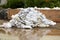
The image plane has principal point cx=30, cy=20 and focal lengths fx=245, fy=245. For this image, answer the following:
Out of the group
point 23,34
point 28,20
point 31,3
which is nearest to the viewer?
point 23,34

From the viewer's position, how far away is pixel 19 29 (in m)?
2.18

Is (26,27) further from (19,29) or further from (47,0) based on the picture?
(47,0)

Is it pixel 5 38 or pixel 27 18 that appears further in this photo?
pixel 27 18

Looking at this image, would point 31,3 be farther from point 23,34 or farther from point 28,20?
point 23,34

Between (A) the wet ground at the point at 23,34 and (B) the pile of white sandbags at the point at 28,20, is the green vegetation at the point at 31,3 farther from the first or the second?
(A) the wet ground at the point at 23,34

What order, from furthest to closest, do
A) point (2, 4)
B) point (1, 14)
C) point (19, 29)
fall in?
1. point (2, 4)
2. point (1, 14)
3. point (19, 29)

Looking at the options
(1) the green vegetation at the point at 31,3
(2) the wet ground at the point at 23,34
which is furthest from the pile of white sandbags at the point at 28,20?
(1) the green vegetation at the point at 31,3

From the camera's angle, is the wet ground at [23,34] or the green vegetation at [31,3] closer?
the wet ground at [23,34]

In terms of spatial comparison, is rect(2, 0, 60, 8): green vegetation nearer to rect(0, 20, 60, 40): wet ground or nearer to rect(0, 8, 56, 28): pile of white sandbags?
rect(0, 8, 56, 28): pile of white sandbags

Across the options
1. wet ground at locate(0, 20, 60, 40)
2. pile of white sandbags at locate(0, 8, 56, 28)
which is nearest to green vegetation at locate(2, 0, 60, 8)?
pile of white sandbags at locate(0, 8, 56, 28)

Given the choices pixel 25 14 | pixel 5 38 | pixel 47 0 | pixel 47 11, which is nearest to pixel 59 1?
pixel 47 0

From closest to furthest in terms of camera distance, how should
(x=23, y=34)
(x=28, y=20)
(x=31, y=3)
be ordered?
(x=23, y=34) → (x=28, y=20) → (x=31, y=3)

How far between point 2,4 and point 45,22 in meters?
1.39

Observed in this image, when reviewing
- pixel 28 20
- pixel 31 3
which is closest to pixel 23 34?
pixel 28 20
